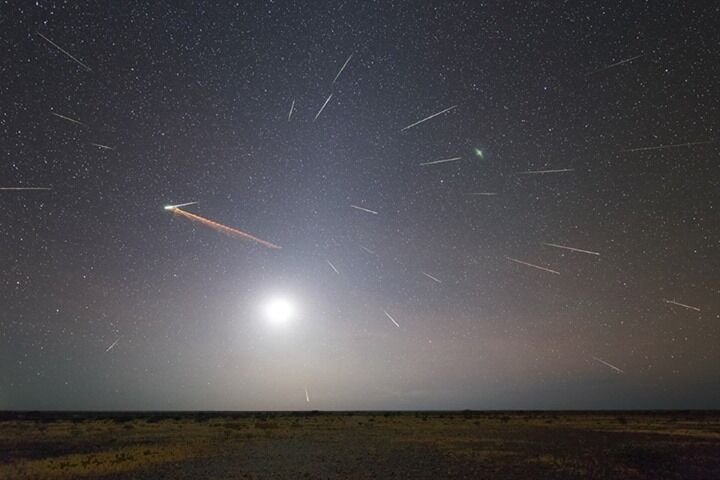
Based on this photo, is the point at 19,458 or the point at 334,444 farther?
the point at 334,444

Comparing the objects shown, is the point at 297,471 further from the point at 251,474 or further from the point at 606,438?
the point at 606,438

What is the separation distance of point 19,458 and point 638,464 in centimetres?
3083

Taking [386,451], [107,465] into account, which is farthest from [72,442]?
[386,451]

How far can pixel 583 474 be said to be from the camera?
23.1 m

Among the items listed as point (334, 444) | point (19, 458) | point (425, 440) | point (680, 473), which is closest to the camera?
point (680, 473)

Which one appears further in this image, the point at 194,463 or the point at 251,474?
the point at 194,463

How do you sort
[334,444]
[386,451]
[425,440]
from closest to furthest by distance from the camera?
[386,451] → [334,444] → [425,440]

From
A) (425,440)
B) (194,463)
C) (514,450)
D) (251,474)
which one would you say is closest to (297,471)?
(251,474)

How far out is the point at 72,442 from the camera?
40.3m

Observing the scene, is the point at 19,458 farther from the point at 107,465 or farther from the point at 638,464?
the point at 638,464

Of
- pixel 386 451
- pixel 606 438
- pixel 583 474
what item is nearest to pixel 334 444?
pixel 386 451

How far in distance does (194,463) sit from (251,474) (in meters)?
5.49

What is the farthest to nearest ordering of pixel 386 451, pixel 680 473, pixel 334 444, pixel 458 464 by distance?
pixel 334 444 → pixel 386 451 → pixel 458 464 → pixel 680 473

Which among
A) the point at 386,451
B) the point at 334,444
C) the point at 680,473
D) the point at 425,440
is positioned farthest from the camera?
the point at 425,440
